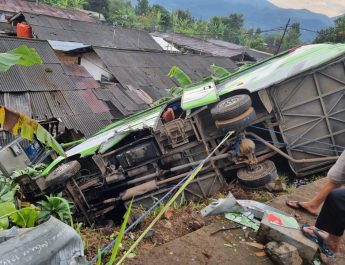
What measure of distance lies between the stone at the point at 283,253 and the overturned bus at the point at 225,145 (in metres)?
2.78

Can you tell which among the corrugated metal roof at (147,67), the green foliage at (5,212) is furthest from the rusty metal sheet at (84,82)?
the green foliage at (5,212)

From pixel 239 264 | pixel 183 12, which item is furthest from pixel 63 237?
pixel 183 12

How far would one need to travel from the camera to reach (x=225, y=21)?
68.6m

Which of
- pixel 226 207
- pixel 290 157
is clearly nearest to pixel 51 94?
pixel 290 157

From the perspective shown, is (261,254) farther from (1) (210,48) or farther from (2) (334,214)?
(1) (210,48)

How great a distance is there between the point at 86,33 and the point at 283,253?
2392 cm

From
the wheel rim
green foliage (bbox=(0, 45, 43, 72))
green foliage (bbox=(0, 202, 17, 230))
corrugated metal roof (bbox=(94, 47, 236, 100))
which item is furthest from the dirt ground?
corrugated metal roof (bbox=(94, 47, 236, 100))

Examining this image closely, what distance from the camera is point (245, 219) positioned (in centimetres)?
432

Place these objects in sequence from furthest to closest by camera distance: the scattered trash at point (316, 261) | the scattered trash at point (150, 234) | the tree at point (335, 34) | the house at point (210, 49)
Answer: the tree at point (335, 34), the house at point (210, 49), the scattered trash at point (150, 234), the scattered trash at point (316, 261)

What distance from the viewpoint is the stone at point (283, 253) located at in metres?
3.27

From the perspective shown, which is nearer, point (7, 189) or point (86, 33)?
point (7, 189)

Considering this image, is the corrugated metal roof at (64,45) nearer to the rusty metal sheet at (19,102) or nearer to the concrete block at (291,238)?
the rusty metal sheet at (19,102)

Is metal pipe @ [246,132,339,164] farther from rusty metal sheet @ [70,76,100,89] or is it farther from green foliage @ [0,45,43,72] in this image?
rusty metal sheet @ [70,76,100,89]

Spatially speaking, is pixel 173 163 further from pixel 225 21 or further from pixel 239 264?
pixel 225 21
